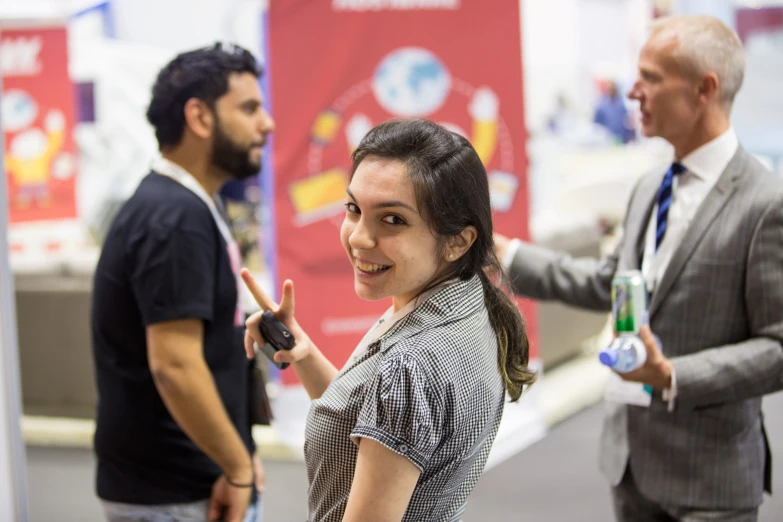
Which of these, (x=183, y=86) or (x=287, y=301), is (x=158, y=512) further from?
(x=183, y=86)

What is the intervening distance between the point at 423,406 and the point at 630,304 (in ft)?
2.62

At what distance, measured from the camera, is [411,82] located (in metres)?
3.93

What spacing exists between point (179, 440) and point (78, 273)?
2.84 metres

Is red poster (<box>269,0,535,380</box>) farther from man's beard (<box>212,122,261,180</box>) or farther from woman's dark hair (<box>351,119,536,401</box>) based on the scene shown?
woman's dark hair (<box>351,119,536,401</box>)

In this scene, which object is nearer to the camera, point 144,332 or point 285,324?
point 285,324

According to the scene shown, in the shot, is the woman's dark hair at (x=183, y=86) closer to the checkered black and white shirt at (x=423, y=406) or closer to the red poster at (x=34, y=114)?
the checkered black and white shirt at (x=423, y=406)

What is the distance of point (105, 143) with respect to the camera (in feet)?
18.2

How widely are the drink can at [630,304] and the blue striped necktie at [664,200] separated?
25 cm

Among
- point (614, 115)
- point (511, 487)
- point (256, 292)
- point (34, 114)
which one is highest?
point (614, 115)

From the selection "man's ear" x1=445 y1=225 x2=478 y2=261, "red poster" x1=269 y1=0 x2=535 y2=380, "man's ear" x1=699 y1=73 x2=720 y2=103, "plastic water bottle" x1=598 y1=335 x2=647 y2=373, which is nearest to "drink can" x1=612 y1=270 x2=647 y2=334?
"plastic water bottle" x1=598 y1=335 x2=647 y2=373

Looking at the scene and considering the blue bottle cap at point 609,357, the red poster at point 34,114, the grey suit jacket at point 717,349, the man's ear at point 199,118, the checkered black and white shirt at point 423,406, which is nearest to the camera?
the checkered black and white shirt at point 423,406

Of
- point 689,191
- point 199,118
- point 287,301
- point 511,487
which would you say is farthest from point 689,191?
point 511,487

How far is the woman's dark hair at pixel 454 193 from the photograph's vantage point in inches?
50.5

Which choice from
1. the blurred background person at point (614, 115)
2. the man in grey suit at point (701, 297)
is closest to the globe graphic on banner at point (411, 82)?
the man in grey suit at point (701, 297)
